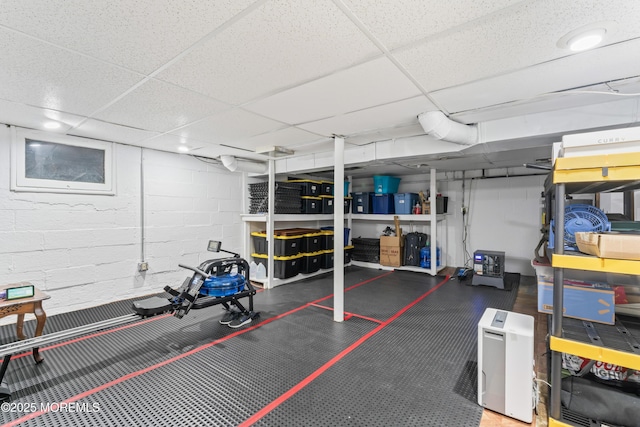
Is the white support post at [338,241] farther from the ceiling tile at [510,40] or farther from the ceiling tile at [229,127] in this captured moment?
the ceiling tile at [510,40]

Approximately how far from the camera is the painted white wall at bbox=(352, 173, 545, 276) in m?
5.40

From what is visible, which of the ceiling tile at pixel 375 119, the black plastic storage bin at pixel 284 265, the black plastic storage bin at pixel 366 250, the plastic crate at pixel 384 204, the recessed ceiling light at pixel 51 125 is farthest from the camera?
the black plastic storage bin at pixel 366 250

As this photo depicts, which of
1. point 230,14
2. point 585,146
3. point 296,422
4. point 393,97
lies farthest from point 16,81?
point 585,146

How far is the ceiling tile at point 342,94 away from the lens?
189 centimetres

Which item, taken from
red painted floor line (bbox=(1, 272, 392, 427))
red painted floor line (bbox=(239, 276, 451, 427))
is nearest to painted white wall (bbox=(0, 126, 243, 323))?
red painted floor line (bbox=(1, 272, 392, 427))

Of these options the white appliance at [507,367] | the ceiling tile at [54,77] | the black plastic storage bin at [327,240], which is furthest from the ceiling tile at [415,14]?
the black plastic storage bin at [327,240]

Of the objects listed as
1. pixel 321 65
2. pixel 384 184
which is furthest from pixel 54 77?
pixel 384 184

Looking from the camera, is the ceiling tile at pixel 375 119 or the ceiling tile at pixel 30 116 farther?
the ceiling tile at pixel 30 116

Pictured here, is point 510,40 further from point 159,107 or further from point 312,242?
point 312,242

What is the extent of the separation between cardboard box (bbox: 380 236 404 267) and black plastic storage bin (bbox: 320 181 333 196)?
1534 millimetres

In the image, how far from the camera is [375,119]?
283cm

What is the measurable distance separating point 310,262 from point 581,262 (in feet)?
14.1

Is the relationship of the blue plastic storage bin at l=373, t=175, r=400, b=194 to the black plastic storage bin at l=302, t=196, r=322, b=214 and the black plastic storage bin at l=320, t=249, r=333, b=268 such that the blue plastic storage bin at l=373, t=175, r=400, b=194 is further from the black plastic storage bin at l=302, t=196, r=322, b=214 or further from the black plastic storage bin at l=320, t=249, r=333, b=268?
the black plastic storage bin at l=320, t=249, r=333, b=268

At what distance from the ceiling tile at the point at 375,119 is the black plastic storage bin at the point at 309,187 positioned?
2.23 m
